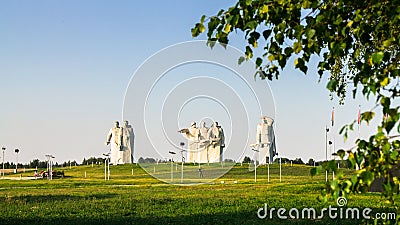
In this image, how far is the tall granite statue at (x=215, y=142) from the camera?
5306 centimetres

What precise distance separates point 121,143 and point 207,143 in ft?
46.1

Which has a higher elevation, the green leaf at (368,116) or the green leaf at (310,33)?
the green leaf at (310,33)

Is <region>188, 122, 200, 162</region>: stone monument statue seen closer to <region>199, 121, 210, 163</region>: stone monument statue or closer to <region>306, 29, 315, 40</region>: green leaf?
<region>199, 121, 210, 163</region>: stone monument statue

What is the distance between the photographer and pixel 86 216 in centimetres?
1508

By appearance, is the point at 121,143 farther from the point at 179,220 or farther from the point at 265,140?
the point at 179,220

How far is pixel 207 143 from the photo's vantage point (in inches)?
2126

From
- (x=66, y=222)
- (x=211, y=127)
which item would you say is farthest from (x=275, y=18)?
(x=211, y=127)

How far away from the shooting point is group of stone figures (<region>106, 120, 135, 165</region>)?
64.2 metres

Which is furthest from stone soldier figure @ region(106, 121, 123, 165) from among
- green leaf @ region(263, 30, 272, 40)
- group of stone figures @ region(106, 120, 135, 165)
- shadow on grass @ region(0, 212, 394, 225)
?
green leaf @ region(263, 30, 272, 40)

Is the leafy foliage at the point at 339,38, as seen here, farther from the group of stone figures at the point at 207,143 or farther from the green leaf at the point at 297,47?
the group of stone figures at the point at 207,143

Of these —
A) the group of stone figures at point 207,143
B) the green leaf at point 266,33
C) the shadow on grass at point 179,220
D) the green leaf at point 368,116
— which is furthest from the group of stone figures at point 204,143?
the green leaf at point 368,116

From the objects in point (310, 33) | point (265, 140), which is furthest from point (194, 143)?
point (310, 33)

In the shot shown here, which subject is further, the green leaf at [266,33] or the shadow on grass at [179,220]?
the shadow on grass at [179,220]

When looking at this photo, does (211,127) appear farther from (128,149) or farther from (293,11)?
(293,11)
